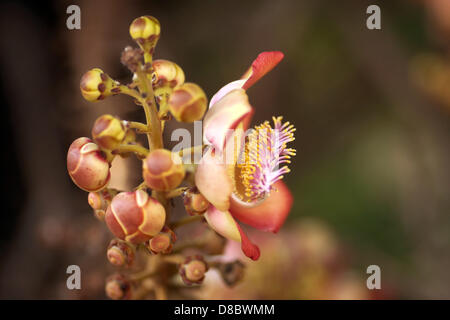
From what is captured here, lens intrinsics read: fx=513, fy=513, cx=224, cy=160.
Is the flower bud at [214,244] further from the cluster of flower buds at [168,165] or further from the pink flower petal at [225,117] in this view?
the pink flower petal at [225,117]

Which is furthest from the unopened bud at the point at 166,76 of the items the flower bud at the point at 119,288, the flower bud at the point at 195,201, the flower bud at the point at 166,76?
the flower bud at the point at 119,288

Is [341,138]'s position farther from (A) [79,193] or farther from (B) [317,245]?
(A) [79,193]

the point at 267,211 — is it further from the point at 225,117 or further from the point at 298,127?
the point at 298,127

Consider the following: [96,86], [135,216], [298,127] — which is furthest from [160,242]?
[298,127]

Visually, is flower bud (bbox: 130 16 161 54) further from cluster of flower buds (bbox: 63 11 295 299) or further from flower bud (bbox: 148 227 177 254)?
flower bud (bbox: 148 227 177 254)

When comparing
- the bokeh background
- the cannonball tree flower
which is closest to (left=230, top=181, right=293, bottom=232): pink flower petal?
the cannonball tree flower

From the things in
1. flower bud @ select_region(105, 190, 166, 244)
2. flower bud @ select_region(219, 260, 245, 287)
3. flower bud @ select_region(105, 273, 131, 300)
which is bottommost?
flower bud @ select_region(105, 273, 131, 300)

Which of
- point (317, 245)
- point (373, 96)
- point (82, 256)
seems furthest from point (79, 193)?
point (373, 96)
